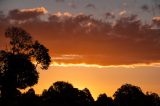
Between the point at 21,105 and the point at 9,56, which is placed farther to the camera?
the point at 9,56

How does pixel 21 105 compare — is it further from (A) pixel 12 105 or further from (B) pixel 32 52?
(B) pixel 32 52

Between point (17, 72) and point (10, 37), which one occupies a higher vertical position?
point (10, 37)

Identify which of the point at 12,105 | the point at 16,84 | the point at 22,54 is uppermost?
the point at 22,54

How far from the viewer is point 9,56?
136 m

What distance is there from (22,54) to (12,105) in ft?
144

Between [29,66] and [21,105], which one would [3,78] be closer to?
[29,66]

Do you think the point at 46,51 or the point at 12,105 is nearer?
the point at 12,105

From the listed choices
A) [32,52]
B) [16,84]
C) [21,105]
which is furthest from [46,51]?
[21,105]

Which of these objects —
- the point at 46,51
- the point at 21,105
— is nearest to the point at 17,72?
the point at 46,51

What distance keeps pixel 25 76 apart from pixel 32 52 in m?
7.41

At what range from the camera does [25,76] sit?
136125 mm

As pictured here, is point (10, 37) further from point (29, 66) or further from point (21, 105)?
point (21, 105)

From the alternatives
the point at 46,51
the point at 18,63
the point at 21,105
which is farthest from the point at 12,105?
the point at 46,51

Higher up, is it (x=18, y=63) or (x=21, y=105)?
(x=18, y=63)
